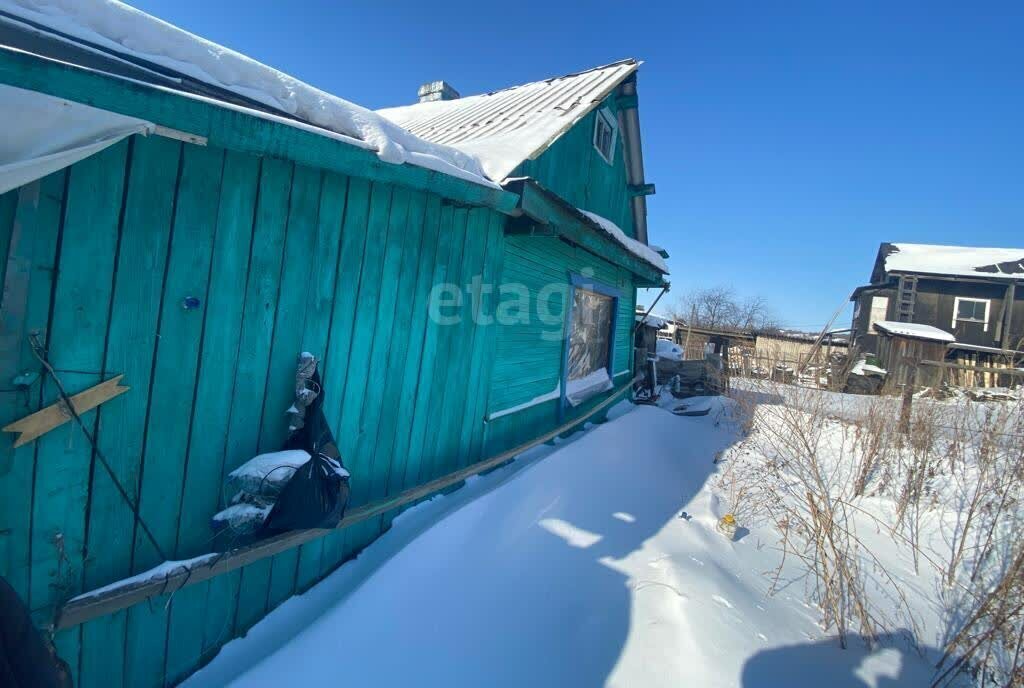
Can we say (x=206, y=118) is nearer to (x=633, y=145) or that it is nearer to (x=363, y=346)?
(x=363, y=346)

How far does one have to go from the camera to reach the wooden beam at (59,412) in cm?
144

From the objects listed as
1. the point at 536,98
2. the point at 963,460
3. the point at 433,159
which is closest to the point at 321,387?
the point at 433,159

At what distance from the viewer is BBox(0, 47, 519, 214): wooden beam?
4.23 ft

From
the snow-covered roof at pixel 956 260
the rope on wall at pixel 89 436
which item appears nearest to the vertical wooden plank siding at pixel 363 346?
the rope on wall at pixel 89 436

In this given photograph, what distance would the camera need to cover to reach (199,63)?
1726mm

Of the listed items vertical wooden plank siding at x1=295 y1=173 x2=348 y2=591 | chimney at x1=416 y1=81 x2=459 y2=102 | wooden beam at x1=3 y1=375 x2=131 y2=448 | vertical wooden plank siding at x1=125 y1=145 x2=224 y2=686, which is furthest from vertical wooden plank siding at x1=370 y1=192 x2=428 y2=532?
chimney at x1=416 y1=81 x2=459 y2=102

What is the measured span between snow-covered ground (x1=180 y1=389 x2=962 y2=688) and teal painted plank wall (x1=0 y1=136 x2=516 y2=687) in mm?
374

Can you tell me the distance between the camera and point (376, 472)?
9.14 ft

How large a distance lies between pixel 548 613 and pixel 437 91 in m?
9.42

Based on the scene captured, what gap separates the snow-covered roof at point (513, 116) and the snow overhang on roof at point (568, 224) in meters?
0.23

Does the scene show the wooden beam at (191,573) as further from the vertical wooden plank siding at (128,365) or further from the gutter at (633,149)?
the gutter at (633,149)

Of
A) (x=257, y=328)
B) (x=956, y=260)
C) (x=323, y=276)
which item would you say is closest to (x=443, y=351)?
(x=323, y=276)

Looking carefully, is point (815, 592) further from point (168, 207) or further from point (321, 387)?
point (168, 207)

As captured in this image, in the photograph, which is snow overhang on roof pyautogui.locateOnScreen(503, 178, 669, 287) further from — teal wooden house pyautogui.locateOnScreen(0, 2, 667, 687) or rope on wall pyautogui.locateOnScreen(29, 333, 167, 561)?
rope on wall pyautogui.locateOnScreen(29, 333, 167, 561)
